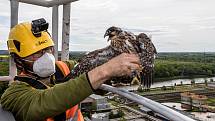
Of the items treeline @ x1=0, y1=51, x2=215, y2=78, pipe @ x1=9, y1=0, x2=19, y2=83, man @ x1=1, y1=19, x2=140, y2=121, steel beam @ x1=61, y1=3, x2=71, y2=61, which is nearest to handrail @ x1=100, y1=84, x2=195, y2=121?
man @ x1=1, y1=19, x2=140, y2=121

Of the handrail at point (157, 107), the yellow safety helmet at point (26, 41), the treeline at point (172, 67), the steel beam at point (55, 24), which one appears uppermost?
the steel beam at point (55, 24)

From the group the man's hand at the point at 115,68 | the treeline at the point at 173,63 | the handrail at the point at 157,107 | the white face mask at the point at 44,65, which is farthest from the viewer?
the treeline at the point at 173,63

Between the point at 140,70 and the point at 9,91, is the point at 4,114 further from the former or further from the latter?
the point at 140,70

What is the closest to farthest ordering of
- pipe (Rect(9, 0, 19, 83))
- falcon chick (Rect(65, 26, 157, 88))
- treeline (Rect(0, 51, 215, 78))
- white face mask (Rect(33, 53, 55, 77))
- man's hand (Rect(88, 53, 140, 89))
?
man's hand (Rect(88, 53, 140, 89)) < falcon chick (Rect(65, 26, 157, 88)) < white face mask (Rect(33, 53, 55, 77)) < treeline (Rect(0, 51, 215, 78)) < pipe (Rect(9, 0, 19, 83))

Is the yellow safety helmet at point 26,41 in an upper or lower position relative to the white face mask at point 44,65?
upper

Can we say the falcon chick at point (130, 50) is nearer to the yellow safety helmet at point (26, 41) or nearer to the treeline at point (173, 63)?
the treeline at point (173, 63)

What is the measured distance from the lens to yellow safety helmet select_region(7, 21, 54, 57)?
1.15 m

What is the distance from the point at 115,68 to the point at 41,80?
1.48 feet

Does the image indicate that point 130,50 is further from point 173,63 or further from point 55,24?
point 173,63

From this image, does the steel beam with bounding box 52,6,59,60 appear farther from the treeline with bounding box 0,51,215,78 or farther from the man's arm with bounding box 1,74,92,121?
the man's arm with bounding box 1,74,92,121

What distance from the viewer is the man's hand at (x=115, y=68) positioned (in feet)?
2.83

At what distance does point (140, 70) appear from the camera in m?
0.96

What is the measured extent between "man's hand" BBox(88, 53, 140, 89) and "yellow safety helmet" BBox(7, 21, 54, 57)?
1.15 ft

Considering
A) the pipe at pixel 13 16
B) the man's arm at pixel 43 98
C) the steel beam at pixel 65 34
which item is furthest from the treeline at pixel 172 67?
the pipe at pixel 13 16
